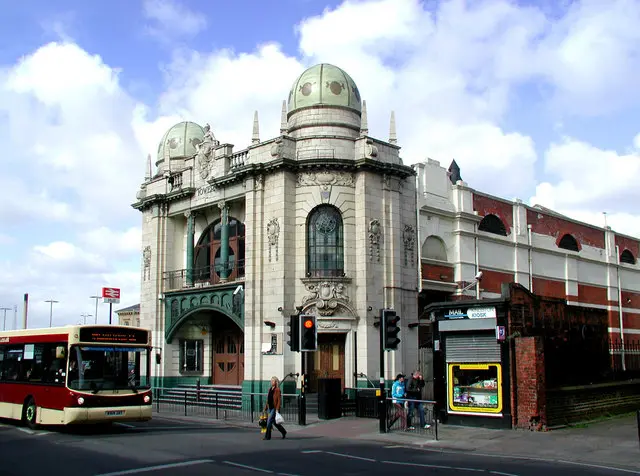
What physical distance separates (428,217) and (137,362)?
15.5m

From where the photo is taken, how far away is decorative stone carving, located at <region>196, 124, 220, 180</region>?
33312 millimetres

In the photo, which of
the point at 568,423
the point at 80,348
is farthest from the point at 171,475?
the point at 568,423

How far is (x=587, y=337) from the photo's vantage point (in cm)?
2347

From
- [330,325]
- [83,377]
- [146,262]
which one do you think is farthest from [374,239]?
[146,262]

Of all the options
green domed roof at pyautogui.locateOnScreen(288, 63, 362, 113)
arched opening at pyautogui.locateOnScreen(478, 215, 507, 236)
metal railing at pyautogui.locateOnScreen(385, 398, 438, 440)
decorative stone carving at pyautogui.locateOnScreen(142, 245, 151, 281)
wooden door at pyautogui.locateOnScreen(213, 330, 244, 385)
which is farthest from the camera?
decorative stone carving at pyautogui.locateOnScreen(142, 245, 151, 281)

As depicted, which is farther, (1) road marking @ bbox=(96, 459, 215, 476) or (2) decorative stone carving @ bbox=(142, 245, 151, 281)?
(2) decorative stone carving @ bbox=(142, 245, 151, 281)

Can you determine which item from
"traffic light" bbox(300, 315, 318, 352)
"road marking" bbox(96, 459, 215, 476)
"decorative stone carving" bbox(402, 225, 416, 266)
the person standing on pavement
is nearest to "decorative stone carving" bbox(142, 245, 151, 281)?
"decorative stone carving" bbox(402, 225, 416, 266)

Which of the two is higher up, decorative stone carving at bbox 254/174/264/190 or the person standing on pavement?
decorative stone carving at bbox 254/174/264/190

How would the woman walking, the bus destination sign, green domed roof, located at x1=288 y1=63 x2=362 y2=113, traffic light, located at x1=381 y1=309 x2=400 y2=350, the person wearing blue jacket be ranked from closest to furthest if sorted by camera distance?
the woman walking < the bus destination sign < traffic light, located at x1=381 y1=309 x2=400 y2=350 < the person wearing blue jacket < green domed roof, located at x1=288 y1=63 x2=362 y2=113

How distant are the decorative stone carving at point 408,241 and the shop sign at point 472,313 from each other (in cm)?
854

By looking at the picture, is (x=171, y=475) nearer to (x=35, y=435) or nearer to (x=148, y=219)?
(x=35, y=435)

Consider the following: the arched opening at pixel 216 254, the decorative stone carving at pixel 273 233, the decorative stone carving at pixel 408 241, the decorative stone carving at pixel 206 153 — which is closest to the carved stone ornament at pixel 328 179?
the decorative stone carving at pixel 273 233

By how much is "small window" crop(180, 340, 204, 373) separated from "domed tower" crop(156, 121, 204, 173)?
29.1 ft

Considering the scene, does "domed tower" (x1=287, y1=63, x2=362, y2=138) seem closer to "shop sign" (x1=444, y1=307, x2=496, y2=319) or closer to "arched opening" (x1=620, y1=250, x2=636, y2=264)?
"shop sign" (x1=444, y1=307, x2=496, y2=319)
